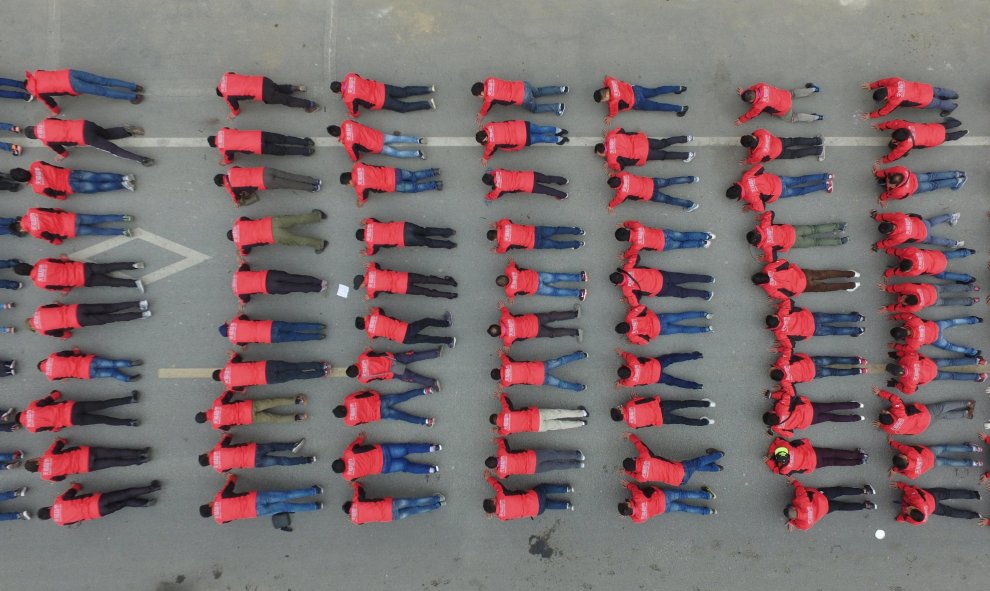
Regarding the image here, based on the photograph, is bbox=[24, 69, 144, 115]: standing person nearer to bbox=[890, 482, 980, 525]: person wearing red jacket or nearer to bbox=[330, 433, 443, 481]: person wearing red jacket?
bbox=[330, 433, 443, 481]: person wearing red jacket

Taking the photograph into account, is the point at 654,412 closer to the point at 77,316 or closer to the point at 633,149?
the point at 633,149

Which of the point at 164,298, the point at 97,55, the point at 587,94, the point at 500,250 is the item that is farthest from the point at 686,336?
the point at 97,55

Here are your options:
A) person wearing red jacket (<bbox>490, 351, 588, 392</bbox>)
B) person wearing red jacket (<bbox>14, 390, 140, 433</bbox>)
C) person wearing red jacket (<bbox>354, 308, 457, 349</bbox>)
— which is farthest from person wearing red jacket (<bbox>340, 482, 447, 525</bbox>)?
person wearing red jacket (<bbox>14, 390, 140, 433</bbox>)

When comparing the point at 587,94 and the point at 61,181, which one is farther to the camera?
the point at 587,94

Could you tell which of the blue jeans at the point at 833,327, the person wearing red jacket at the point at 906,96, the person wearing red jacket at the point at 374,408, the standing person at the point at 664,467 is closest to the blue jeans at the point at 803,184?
the person wearing red jacket at the point at 906,96

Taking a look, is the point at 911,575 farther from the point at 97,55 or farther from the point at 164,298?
the point at 97,55

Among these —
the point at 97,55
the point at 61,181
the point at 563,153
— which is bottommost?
the point at 61,181
